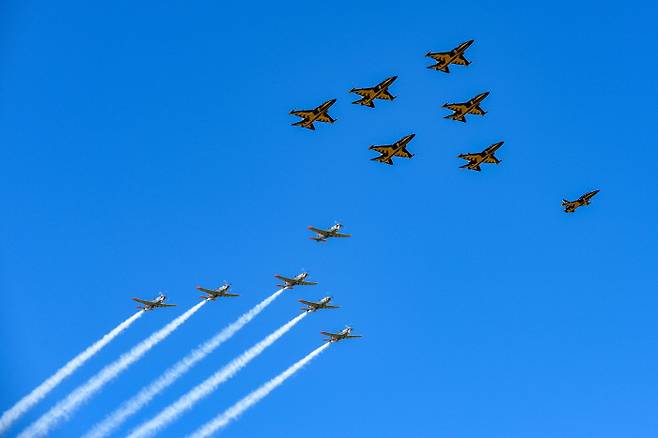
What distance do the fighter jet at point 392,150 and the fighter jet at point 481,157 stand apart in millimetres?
11279

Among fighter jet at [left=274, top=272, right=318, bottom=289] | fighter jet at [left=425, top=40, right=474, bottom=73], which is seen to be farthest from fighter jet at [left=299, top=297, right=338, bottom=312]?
fighter jet at [left=425, top=40, right=474, bottom=73]

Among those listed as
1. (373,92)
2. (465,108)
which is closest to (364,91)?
(373,92)

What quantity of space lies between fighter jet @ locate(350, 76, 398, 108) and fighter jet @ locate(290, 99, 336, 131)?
5.39 m

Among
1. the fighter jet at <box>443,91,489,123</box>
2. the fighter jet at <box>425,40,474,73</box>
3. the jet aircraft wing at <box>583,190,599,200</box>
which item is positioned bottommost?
the jet aircraft wing at <box>583,190,599,200</box>

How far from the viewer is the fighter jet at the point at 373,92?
171375 millimetres

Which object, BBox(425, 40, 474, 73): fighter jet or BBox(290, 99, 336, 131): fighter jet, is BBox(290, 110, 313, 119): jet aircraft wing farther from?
BBox(425, 40, 474, 73): fighter jet

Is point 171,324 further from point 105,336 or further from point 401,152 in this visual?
point 401,152

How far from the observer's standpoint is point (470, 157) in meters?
179

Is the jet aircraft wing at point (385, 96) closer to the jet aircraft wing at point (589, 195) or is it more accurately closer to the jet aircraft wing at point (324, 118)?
the jet aircraft wing at point (324, 118)

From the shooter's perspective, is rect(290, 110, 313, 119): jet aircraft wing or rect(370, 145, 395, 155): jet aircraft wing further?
rect(370, 145, 395, 155): jet aircraft wing

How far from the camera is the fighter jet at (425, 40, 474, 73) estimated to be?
172375mm

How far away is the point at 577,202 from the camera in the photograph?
18075 centimetres

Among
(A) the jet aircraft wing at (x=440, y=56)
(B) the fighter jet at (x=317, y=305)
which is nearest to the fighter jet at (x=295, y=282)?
(B) the fighter jet at (x=317, y=305)

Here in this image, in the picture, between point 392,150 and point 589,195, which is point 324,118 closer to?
point 392,150
